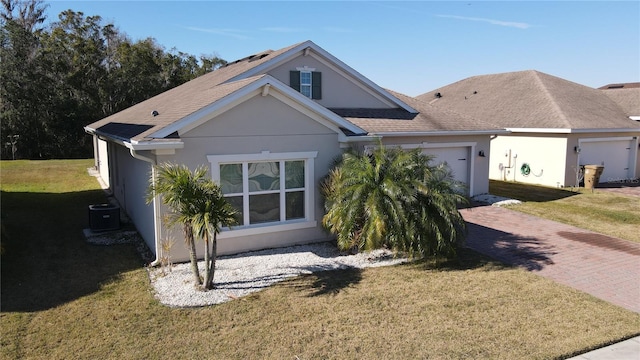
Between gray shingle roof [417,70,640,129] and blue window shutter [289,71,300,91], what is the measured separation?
6947 millimetres

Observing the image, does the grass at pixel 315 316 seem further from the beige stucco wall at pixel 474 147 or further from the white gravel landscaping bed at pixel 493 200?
the white gravel landscaping bed at pixel 493 200

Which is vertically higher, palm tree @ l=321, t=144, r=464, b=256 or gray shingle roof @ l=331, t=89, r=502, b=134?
gray shingle roof @ l=331, t=89, r=502, b=134

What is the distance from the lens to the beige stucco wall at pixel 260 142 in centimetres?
991

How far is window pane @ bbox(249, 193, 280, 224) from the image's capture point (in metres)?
10.8

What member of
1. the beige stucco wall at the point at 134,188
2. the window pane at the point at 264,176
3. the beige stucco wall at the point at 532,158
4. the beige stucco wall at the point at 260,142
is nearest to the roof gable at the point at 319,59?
the beige stucco wall at the point at 134,188

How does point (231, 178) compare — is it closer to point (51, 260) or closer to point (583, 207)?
point (51, 260)

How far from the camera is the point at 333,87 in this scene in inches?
653

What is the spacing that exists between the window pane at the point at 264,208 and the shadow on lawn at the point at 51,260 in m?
2.74

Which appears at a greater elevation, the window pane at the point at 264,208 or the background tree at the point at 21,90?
the background tree at the point at 21,90

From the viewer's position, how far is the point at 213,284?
8.71 meters

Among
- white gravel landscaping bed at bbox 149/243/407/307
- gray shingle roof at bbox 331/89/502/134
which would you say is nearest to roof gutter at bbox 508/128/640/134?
gray shingle roof at bbox 331/89/502/134

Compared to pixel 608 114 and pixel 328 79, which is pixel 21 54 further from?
pixel 608 114

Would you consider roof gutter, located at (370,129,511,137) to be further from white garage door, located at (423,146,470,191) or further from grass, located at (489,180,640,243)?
grass, located at (489,180,640,243)

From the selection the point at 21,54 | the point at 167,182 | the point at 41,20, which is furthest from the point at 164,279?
the point at 41,20
